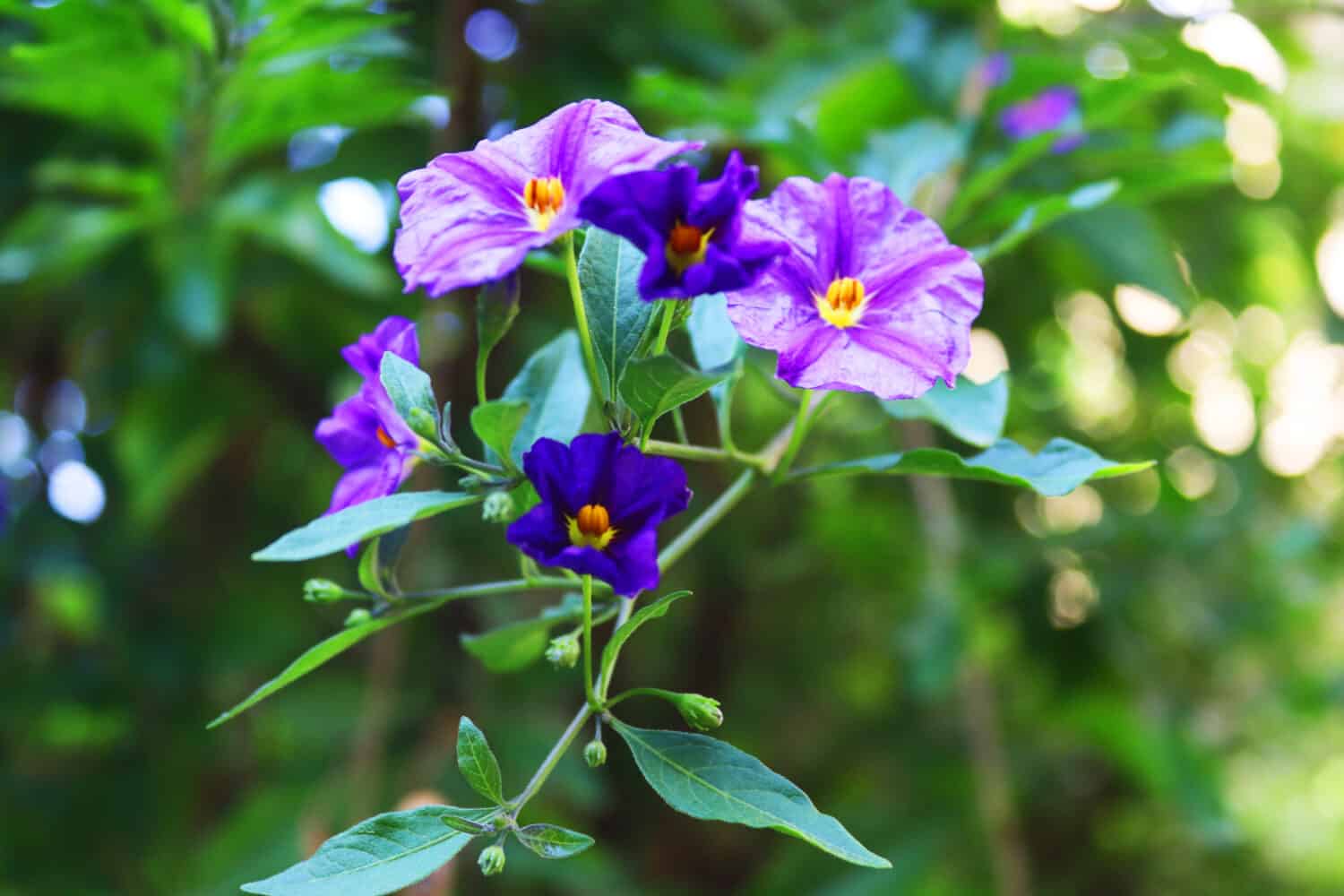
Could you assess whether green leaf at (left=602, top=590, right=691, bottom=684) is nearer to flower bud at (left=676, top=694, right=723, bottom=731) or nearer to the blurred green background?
flower bud at (left=676, top=694, right=723, bottom=731)

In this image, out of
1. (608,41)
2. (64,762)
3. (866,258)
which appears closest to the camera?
(866,258)

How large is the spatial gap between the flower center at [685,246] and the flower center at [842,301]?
11cm

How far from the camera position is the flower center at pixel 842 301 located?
1.98 feet

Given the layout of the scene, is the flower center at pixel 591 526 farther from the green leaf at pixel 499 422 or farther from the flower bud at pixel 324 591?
the flower bud at pixel 324 591

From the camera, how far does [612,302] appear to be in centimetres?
56

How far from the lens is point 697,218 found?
508 mm

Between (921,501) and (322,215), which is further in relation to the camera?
(921,501)

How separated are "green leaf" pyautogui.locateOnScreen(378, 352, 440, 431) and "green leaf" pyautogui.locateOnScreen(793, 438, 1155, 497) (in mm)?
222

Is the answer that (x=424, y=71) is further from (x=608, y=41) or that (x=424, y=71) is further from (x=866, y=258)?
(x=866, y=258)

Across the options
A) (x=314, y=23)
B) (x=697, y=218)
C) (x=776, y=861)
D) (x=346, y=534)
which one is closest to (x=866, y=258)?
(x=697, y=218)

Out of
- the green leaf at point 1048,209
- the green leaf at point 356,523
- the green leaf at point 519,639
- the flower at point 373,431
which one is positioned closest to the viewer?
the green leaf at point 356,523

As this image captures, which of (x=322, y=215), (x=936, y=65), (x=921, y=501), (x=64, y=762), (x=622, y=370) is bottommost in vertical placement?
(x=64, y=762)

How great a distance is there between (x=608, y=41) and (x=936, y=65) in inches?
19.8

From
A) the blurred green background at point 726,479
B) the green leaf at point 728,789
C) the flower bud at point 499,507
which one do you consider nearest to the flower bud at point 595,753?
the green leaf at point 728,789
